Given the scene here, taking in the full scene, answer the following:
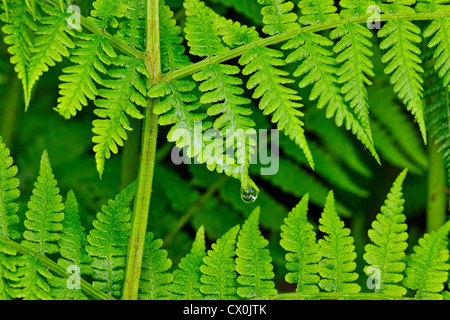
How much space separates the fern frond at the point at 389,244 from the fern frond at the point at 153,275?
2.16 ft

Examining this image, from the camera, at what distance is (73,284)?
1.34 metres

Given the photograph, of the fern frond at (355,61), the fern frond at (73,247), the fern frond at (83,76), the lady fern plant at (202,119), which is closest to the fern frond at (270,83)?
the lady fern plant at (202,119)

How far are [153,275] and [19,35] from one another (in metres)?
0.82

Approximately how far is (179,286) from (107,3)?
925 mm

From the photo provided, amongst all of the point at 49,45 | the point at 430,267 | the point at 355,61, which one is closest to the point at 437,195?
the point at 430,267

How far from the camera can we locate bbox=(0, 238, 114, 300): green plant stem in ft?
4.30

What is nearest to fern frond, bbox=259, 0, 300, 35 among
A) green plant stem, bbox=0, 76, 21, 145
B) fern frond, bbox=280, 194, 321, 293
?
fern frond, bbox=280, 194, 321, 293

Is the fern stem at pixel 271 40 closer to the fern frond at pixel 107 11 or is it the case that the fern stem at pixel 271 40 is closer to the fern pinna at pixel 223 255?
the fern frond at pixel 107 11

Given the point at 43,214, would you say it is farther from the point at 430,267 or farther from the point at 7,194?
the point at 430,267

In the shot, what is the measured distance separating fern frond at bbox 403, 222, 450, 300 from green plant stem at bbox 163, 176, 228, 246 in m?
1.08

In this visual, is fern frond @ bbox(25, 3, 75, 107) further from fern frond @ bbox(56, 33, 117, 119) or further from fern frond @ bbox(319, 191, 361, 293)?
fern frond @ bbox(319, 191, 361, 293)

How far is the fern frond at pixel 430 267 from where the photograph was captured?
4.53 feet
